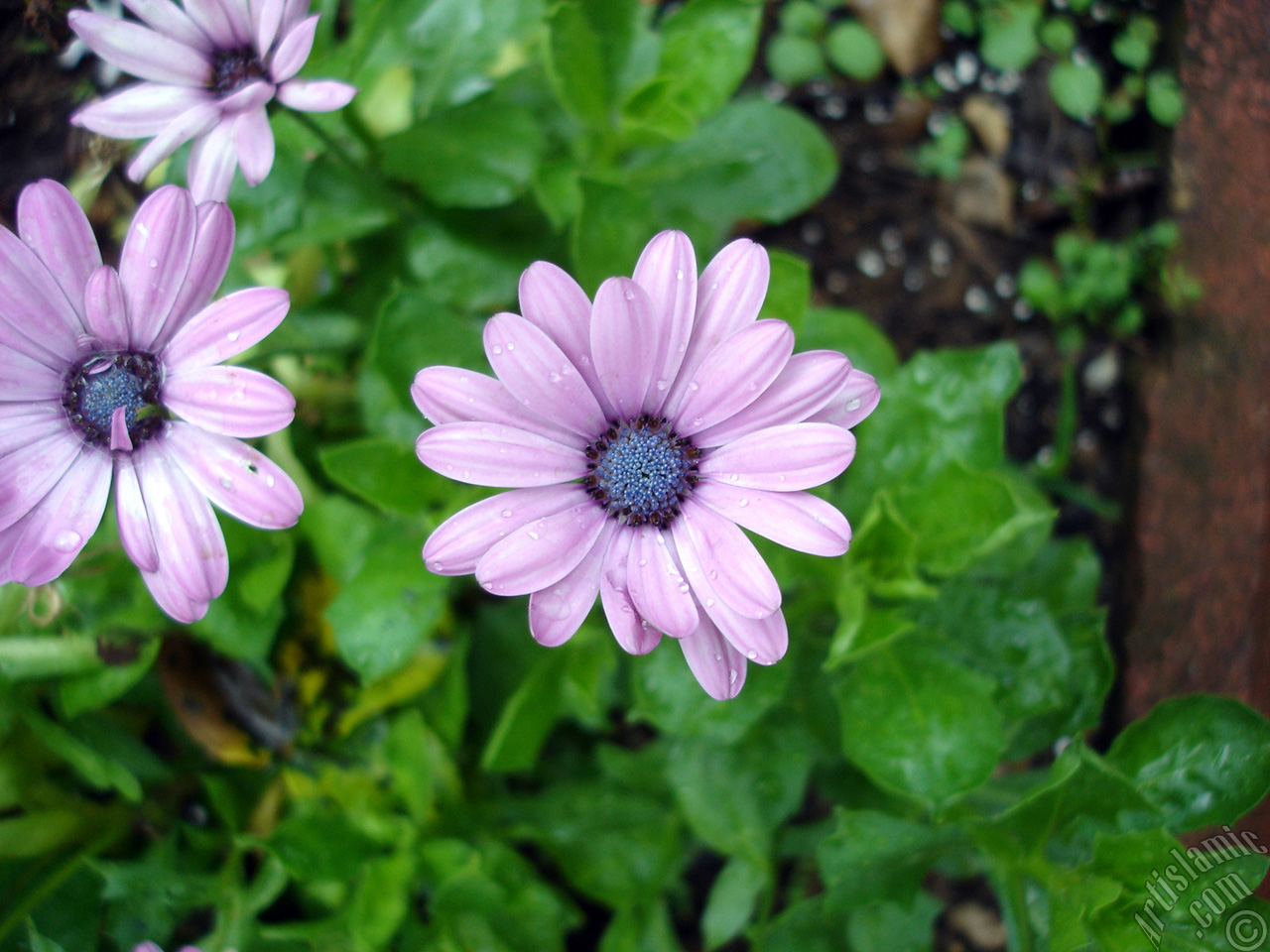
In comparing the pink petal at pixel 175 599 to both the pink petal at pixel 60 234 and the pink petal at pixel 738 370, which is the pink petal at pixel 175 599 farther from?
the pink petal at pixel 738 370

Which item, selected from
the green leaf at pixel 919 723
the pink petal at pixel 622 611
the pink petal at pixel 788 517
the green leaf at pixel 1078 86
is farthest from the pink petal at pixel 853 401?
the green leaf at pixel 1078 86

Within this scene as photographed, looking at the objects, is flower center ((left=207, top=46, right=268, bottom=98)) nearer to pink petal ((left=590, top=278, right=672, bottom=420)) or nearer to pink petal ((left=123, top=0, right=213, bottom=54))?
pink petal ((left=123, top=0, right=213, bottom=54))

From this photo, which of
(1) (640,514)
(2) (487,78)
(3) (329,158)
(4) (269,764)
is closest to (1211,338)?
(1) (640,514)

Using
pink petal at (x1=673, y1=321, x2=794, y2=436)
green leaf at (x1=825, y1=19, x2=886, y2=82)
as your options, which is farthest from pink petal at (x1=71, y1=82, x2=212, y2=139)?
green leaf at (x1=825, y1=19, x2=886, y2=82)

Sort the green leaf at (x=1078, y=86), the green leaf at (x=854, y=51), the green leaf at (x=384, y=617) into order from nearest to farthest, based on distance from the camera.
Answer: the green leaf at (x=384, y=617) < the green leaf at (x=1078, y=86) < the green leaf at (x=854, y=51)

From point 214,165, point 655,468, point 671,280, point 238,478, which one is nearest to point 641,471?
point 655,468

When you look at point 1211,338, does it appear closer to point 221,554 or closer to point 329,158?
point 329,158
